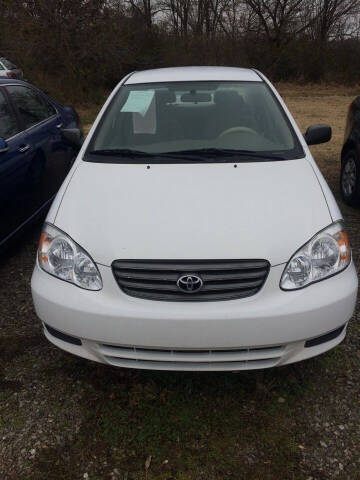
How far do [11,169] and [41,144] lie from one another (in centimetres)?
71

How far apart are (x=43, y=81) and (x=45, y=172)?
436 inches

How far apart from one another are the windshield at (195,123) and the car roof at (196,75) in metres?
0.07

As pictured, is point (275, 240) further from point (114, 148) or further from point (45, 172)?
point (45, 172)

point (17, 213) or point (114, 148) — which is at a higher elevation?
point (114, 148)

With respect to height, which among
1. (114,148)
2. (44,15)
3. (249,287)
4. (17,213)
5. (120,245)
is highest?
(44,15)

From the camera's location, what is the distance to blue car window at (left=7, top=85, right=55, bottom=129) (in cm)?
407

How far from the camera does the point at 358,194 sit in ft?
15.0

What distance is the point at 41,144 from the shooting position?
4.10 meters

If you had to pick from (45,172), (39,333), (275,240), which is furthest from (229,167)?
(45,172)

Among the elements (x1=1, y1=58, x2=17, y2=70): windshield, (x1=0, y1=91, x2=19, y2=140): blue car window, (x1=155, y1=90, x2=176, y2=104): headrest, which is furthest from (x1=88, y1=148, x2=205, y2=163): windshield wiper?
(x1=1, y1=58, x2=17, y2=70): windshield

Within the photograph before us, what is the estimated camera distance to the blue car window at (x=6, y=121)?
12.0 ft

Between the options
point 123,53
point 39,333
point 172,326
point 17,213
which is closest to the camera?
point 172,326

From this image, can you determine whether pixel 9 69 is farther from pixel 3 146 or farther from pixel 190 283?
pixel 190 283

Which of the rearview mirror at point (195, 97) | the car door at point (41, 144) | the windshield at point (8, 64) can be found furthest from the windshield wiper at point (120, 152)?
the windshield at point (8, 64)
